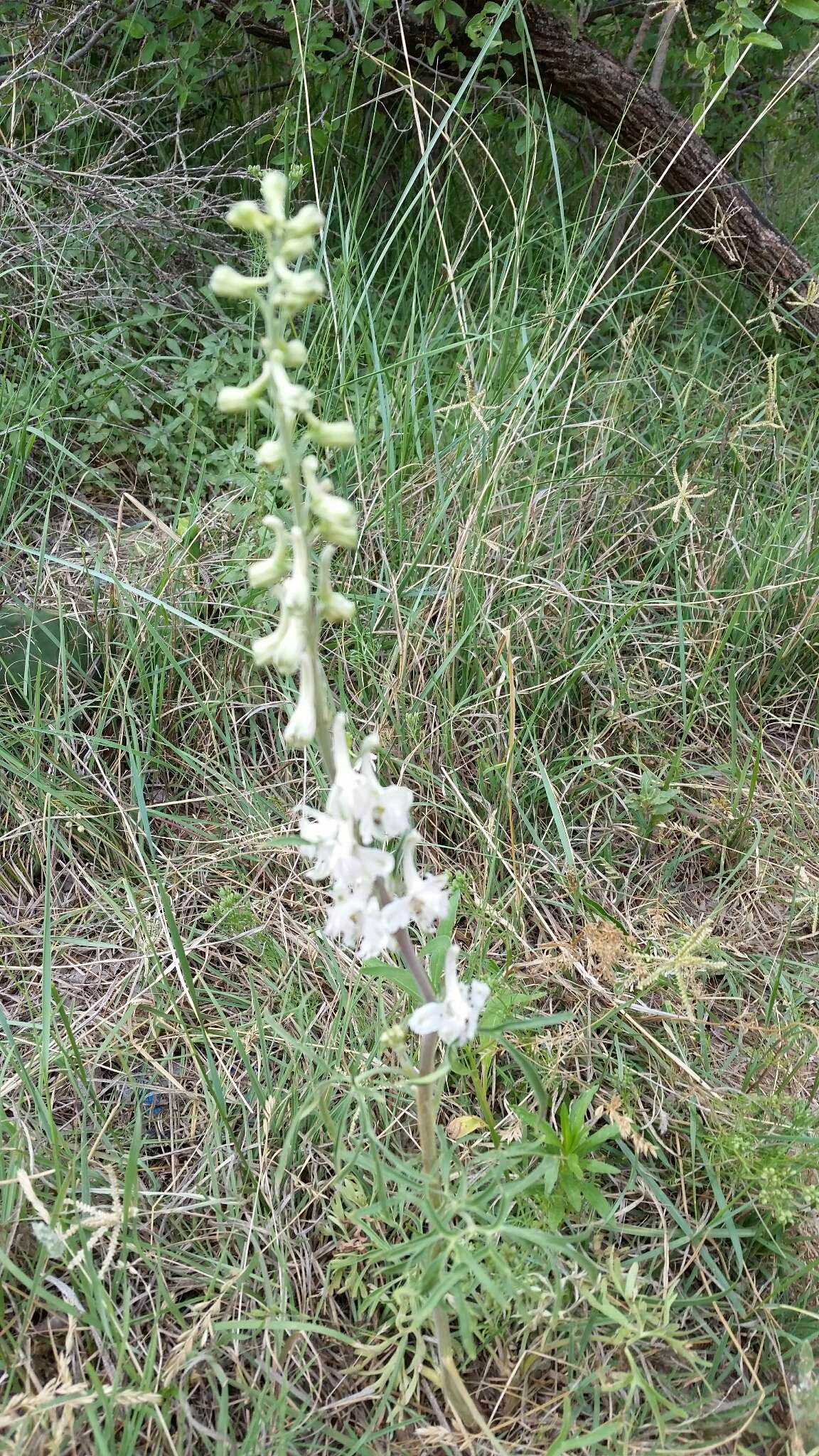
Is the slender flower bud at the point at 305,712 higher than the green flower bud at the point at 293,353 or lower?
lower

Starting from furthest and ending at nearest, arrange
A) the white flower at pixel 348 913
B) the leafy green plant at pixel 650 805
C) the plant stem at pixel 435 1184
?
1. the leafy green plant at pixel 650 805
2. the plant stem at pixel 435 1184
3. the white flower at pixel 348 913

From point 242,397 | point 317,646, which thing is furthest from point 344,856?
point 242,397

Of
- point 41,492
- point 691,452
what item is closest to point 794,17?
point 691,452

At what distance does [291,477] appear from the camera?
1350mm

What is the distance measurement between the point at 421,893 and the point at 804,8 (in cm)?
344

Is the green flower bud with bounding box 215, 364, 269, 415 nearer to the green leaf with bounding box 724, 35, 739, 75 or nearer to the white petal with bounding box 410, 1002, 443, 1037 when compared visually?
the white petal with bounding box 410, 1002, 443, 1037

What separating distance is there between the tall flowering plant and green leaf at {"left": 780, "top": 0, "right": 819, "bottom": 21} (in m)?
2.76

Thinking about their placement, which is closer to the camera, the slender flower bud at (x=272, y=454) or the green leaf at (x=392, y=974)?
the slender flower bud at (x=272, y=454)

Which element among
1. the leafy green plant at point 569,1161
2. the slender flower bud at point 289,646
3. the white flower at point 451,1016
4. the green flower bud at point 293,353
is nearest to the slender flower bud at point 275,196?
the green flower bud at point 293,353

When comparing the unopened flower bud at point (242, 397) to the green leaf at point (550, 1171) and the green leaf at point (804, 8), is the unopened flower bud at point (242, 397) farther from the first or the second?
the green leaf at point (804, 8)

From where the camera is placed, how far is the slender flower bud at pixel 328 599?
137 cm

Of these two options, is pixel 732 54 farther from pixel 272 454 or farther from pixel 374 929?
pixel 374 929

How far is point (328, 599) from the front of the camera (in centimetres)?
138

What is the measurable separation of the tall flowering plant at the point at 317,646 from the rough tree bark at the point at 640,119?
10.5 feet
